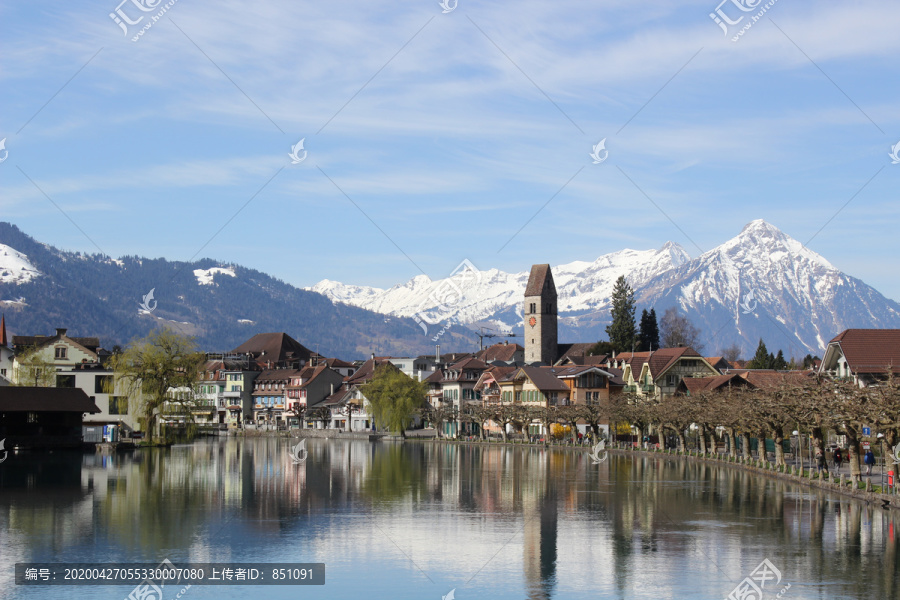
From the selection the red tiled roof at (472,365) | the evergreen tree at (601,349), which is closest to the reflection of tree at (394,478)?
the red tiled roof at (472,365)

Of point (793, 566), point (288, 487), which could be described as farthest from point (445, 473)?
point (793, 566)

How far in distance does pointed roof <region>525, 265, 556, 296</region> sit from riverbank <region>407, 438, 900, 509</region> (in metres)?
84.2

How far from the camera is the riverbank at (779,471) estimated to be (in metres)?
42.5

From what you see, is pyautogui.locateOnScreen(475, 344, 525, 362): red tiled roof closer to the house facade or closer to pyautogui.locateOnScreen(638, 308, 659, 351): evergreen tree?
pyautogui.locateOnScreen(638, 308, 659, 351): evergreen tree

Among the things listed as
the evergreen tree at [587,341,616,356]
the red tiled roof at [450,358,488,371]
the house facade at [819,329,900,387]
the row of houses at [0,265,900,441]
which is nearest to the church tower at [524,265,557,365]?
the row of houses at [0,265,900,441]

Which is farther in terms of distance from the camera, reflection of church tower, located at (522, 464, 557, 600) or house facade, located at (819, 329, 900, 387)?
house facade, located at (819, 329, 900, 387)

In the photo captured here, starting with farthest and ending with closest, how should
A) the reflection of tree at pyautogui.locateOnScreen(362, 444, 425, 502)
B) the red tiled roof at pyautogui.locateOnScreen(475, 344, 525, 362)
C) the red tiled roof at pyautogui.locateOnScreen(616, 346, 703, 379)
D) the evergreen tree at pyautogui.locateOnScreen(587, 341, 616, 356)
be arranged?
the red tiled roof at pyautogui.locateOnScreen(475, 344, 525, 362) → the evergreen tree at pyautogui.locateOnScreen(587, 341, 616, 356) → the red tiled roof at pyautogui.locateOnScreen(616, 346, 703, 379) → the reflection of tree at pyautogui.locateOnScreen(362, 444, 425, 502)

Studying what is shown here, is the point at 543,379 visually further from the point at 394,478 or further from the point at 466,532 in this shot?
the point at 466,532

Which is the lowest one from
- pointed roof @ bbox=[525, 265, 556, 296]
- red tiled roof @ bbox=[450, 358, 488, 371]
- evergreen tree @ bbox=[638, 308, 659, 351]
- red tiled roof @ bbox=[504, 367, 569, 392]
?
red tiled roof @ bbox=[504, 367, 569, 392]

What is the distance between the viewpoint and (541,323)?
186m

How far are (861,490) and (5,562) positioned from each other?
113 feet

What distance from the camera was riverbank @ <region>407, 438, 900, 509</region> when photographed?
42.5 meters

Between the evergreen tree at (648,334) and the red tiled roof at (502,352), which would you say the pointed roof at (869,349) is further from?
the red tiled roof at (502,352)

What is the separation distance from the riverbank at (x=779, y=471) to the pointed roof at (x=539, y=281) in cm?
8418
